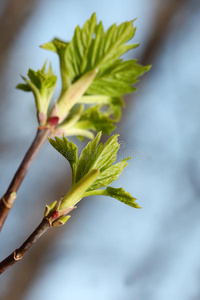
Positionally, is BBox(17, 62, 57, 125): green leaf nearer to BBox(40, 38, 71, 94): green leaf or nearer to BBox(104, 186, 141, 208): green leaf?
BBox(40, 38, 71, 94): green leaf

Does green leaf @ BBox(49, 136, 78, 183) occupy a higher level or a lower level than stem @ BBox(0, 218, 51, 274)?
higher

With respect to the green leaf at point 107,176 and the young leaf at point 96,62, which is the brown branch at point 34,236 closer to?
the green leaf at point 107,176

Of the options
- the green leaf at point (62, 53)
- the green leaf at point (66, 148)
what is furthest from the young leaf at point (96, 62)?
the green leaf at point (66, 148)

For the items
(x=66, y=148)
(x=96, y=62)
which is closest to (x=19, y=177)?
(x=66, y=148)

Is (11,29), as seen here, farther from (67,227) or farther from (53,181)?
(67,227)

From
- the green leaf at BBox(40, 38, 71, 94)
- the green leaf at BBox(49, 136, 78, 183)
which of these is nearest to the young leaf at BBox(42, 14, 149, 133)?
the green leaf at BBox(40, 38, 71, 94)

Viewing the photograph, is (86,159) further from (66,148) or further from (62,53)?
(62,53)
